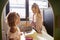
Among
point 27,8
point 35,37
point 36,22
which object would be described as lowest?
point 35,37

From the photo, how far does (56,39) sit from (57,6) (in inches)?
8.7

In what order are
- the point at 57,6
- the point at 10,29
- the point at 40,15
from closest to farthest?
the point at 57,6, the point at 10,29, the point at 40,15

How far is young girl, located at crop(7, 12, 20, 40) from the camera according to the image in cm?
86

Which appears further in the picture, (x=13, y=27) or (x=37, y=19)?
(x=37, y=19)

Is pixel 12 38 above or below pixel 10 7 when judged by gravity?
below

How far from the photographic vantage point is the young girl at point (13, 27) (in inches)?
34.0

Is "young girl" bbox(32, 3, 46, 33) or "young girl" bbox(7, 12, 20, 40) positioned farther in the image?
"young girl" bbox(32, 3, 46, 33)

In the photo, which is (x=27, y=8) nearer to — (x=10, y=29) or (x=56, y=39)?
(x=10, y=29)

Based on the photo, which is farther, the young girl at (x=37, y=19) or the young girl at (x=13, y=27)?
the young girl at (x=37, y=19)

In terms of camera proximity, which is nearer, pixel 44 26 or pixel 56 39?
pixel 56 39

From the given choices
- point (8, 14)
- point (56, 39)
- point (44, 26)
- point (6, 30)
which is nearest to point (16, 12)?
point (8, 14)

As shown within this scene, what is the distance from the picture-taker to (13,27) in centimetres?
87

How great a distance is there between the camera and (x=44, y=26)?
0.99 m

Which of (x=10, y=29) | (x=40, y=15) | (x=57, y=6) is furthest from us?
(x=40, y=15)
